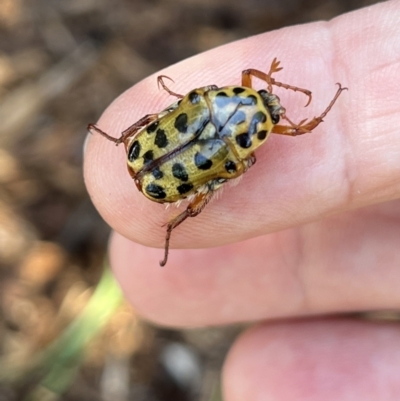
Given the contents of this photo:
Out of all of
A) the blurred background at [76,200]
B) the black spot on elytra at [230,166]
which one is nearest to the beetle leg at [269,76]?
the black spot on elytra at [230,166]

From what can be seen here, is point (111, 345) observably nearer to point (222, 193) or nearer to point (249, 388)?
point (249, 388)

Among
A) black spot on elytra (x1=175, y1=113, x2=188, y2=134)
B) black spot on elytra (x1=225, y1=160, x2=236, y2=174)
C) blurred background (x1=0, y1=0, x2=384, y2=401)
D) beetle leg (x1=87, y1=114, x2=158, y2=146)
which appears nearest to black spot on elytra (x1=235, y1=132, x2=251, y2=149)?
black spot on elytra (x1=225, y1=160, x2=236, y2=174)

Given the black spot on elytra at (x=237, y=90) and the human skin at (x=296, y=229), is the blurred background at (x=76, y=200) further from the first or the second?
the black spot on elytra at (x=237, y=90)

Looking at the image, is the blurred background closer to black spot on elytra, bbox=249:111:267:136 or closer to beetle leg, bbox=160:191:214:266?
beetle leg, bbox=160:191:214:266

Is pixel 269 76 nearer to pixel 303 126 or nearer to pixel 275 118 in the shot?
pixel 275 118

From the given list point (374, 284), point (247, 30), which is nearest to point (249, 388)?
point (374, 284)

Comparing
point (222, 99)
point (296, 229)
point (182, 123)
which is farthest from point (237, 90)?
point (296, 229)

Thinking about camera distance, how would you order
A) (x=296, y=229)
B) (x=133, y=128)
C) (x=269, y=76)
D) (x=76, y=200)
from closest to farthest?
(x=269, y=76) → (x=133, y=128) → (x=296, y=229) → (x=76, y=200)
